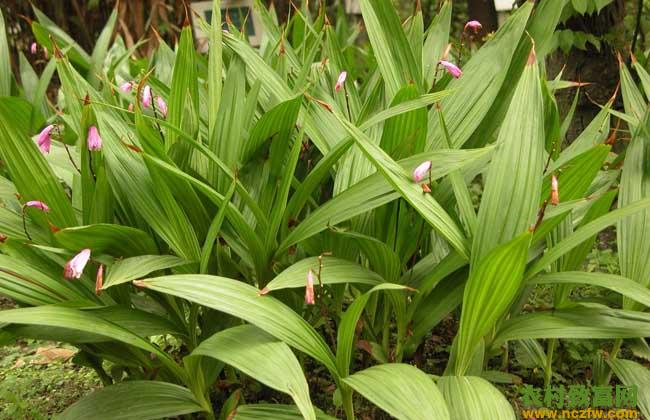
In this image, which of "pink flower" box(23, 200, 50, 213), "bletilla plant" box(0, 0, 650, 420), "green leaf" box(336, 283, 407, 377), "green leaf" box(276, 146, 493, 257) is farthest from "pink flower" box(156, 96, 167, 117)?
"green leaf" box(336, 283, 407, 377)

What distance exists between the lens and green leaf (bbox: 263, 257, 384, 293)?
1198 millimetres

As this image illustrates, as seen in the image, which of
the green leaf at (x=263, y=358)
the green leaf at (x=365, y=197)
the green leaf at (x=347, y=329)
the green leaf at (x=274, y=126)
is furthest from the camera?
the green leaf at (x=274, y=126)

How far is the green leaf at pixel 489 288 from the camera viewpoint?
113 centimetres

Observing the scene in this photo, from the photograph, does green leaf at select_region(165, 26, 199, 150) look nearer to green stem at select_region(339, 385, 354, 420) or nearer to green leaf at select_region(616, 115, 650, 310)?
green stem at select_region(339, 385, 354, 420)

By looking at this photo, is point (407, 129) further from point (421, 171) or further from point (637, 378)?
point (637, 378)

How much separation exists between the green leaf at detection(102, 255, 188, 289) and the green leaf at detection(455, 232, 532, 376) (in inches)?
22.7

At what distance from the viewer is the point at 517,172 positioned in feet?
4.07

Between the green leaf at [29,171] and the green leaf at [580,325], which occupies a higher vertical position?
the green leaf at [29,171]

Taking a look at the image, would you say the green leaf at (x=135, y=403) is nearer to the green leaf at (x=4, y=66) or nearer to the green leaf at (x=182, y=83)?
the green leaf at (x=182, y=83)

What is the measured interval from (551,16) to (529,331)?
0.78 metres

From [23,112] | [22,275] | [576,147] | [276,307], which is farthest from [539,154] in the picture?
[23,112]

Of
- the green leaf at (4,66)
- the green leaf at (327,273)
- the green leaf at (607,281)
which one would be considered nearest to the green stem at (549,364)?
the green leaf at (607,281)

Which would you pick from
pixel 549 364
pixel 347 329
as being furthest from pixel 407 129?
pixel 549 364

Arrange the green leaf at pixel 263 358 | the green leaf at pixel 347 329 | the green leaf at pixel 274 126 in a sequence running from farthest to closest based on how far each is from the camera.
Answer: the green leaf at pixel 274 126 < the green leaf at pixel 347 329 < the green leaf at pixel 263 358
